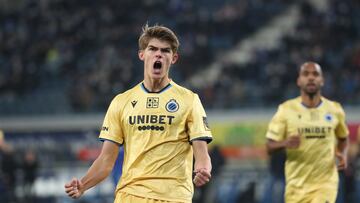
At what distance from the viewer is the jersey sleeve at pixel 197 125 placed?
239 inches

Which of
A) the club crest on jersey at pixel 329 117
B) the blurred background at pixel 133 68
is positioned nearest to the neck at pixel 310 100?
the club crest on jersey at pixel 329 117

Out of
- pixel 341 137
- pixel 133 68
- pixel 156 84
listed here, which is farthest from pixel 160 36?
pixel 133 68

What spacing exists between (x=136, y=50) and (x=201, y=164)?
71.6 feet

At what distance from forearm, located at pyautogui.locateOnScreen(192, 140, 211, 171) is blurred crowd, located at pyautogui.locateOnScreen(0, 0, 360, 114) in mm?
16343

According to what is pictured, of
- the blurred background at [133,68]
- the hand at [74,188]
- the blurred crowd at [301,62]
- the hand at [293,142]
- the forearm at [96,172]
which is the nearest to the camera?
the hand at [74,188]

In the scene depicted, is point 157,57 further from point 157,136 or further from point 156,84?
point 157,136

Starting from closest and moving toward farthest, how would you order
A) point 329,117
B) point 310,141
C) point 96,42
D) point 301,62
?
point 310,141 < point 329,117 < point 301,62 < point 96,42

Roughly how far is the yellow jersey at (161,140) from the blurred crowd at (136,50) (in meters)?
16.2

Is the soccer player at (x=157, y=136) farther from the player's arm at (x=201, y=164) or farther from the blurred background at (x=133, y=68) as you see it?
the blurred background at (x=133, y=68)

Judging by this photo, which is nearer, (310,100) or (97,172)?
(97,172)

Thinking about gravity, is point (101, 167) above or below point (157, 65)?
below

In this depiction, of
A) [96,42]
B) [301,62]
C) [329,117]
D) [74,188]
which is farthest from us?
[96,42]

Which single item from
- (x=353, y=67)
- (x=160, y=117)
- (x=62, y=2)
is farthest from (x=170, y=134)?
(x=62, y=2)

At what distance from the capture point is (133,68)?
25875mm
